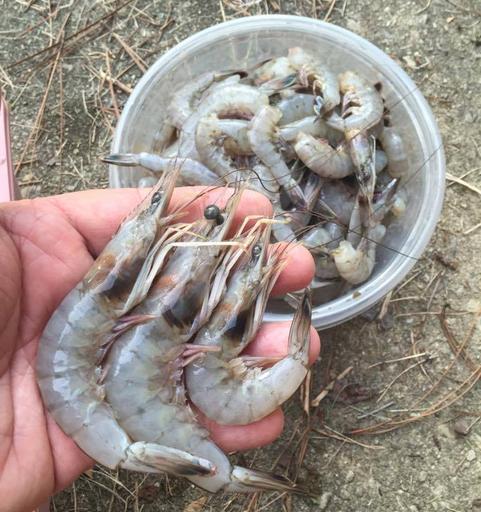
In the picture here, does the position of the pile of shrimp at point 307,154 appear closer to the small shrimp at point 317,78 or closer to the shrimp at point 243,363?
the small shrimp at point 317,78

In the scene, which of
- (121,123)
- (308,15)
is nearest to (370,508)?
(121,123)

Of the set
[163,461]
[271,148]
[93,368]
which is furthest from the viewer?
[271,148]

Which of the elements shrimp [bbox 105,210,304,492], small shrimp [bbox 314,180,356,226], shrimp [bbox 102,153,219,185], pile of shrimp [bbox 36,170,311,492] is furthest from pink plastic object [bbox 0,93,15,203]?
small shrimp [bbox 314,180,356,226]

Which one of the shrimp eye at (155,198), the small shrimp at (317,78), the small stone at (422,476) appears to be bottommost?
the small stone at (422,476)

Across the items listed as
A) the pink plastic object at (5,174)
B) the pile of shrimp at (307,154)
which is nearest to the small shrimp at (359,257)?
the pile of shrimp at (307,154)

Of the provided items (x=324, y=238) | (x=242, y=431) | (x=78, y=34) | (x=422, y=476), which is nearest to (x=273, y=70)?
(x=324, y=238)

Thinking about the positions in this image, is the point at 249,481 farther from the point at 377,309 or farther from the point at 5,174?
the point at 5,174

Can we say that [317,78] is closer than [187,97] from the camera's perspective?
Yes

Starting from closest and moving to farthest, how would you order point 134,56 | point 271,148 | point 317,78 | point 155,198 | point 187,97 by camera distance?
point 155,198 < point 271,148 < point 317,78 < point 187,97 < point 134,56
